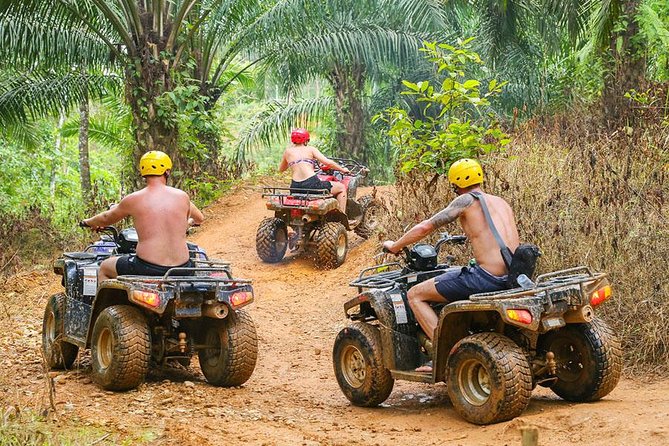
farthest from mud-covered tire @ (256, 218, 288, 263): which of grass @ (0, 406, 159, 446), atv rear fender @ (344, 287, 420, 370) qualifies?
grass @ (0, 406, 159, 446)

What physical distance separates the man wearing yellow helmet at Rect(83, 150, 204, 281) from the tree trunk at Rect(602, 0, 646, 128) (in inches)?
334

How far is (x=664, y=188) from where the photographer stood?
998cm

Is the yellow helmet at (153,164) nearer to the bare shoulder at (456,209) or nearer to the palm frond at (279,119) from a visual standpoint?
the bare shoulder at (456,209)

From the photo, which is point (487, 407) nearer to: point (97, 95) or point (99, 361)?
point (99, 361)

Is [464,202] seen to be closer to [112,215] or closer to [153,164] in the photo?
[153,164]

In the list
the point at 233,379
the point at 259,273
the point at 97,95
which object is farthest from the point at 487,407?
the point at 97,95

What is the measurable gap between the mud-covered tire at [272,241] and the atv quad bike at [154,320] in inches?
220

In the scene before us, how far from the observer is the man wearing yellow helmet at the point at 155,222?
8047mm

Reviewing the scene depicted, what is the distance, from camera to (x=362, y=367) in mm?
7910

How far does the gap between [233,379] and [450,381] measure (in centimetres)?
208

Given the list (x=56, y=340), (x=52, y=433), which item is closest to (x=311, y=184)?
(x=56, y=340)

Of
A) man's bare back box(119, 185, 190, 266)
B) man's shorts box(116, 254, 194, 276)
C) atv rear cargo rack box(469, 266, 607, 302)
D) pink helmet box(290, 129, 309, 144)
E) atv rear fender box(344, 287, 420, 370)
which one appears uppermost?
pink helmet box(290, 129, 309, 144)

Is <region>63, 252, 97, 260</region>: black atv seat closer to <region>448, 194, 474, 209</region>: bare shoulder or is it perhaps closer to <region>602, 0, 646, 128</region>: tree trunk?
<region>448, 194, 474, 209</region>: bare shoulder

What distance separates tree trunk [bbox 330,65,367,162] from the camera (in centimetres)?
2317
